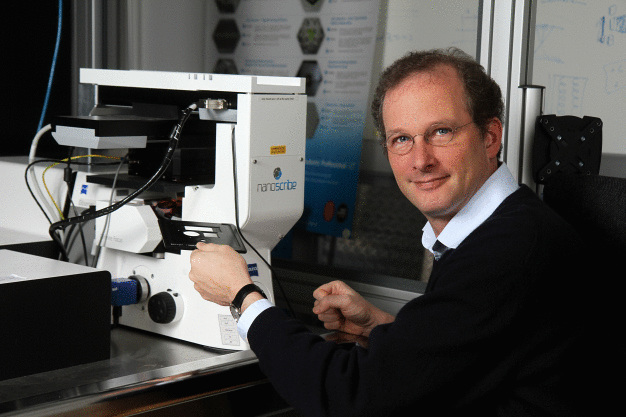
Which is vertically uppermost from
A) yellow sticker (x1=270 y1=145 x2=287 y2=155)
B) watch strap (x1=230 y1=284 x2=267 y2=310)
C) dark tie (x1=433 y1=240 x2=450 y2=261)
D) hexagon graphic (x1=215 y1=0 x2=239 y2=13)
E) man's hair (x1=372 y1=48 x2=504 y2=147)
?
hexagon graphic (x1=215 y1=0 x2=239 y2=13)

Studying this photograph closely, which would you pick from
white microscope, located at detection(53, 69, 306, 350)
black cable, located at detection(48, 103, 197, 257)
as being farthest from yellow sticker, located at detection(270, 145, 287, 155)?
black cable, located at detection(48, 103, 197, 257)

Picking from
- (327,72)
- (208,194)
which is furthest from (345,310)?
(327,72)

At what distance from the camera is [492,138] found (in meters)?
1.33

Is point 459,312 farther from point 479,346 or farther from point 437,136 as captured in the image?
point 437,136

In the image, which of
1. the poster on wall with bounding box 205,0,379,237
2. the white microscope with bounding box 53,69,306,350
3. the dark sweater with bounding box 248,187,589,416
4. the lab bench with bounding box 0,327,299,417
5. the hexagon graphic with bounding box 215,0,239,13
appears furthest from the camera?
the hexagon graphic with bounding box 215,0,239,13

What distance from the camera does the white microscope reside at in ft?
4.81

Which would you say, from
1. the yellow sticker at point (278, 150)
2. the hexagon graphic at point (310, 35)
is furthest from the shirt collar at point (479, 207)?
the hexagon graphic at point (310, 35)

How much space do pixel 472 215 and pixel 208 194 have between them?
558mm

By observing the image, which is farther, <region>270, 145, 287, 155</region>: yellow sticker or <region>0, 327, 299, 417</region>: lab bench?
<region>270, 145, 287, 155</region>: yellow sticker

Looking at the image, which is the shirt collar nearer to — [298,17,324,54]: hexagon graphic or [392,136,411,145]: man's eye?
[392,136,411,145]: man's eye

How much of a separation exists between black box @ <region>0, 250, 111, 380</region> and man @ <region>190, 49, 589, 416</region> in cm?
27

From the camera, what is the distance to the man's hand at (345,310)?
1492 millimetres

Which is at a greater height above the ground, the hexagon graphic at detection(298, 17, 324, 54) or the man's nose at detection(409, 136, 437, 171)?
the hexagon graphic at detection(298, 17, 324, 54)

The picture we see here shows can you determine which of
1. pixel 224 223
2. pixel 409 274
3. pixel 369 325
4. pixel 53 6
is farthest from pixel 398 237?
pixel 53 6
